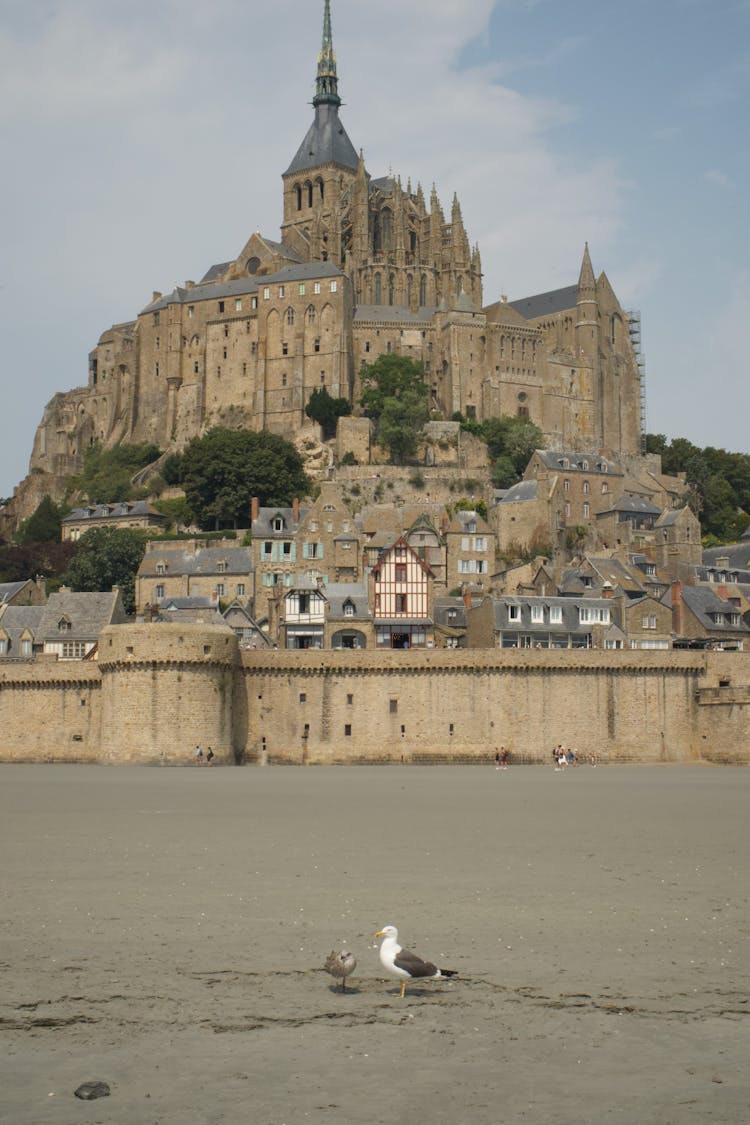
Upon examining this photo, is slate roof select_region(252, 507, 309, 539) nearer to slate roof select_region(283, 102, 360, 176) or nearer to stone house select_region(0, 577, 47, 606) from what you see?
stone house select_region(0, 577, 47, 606)

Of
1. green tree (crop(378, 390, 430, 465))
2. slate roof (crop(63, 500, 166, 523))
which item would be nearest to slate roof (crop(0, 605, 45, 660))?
slate roof (crop(63, 500, 166, 523))

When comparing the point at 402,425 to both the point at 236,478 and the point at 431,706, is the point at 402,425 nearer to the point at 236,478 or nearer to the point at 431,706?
the point at 236,478

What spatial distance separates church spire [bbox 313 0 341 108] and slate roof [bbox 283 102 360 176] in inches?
63.2

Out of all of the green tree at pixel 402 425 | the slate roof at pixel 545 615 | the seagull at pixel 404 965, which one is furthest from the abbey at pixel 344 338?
the seagull at pixel 404 965

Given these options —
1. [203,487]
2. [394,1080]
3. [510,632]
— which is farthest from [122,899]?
[203,487]

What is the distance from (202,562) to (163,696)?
2612 centimetres

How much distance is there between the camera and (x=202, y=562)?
249ft

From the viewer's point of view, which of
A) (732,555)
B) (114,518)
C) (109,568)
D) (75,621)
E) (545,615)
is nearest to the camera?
(545,615)

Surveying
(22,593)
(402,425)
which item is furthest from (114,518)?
(402,425)

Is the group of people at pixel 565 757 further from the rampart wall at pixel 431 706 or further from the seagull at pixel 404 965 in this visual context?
the seagull at pixel 404 965

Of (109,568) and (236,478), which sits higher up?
(236,478)

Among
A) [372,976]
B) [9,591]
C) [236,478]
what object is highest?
[236,478]

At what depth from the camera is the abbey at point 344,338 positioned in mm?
103875

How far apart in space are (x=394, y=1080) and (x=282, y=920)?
5.77 metres
